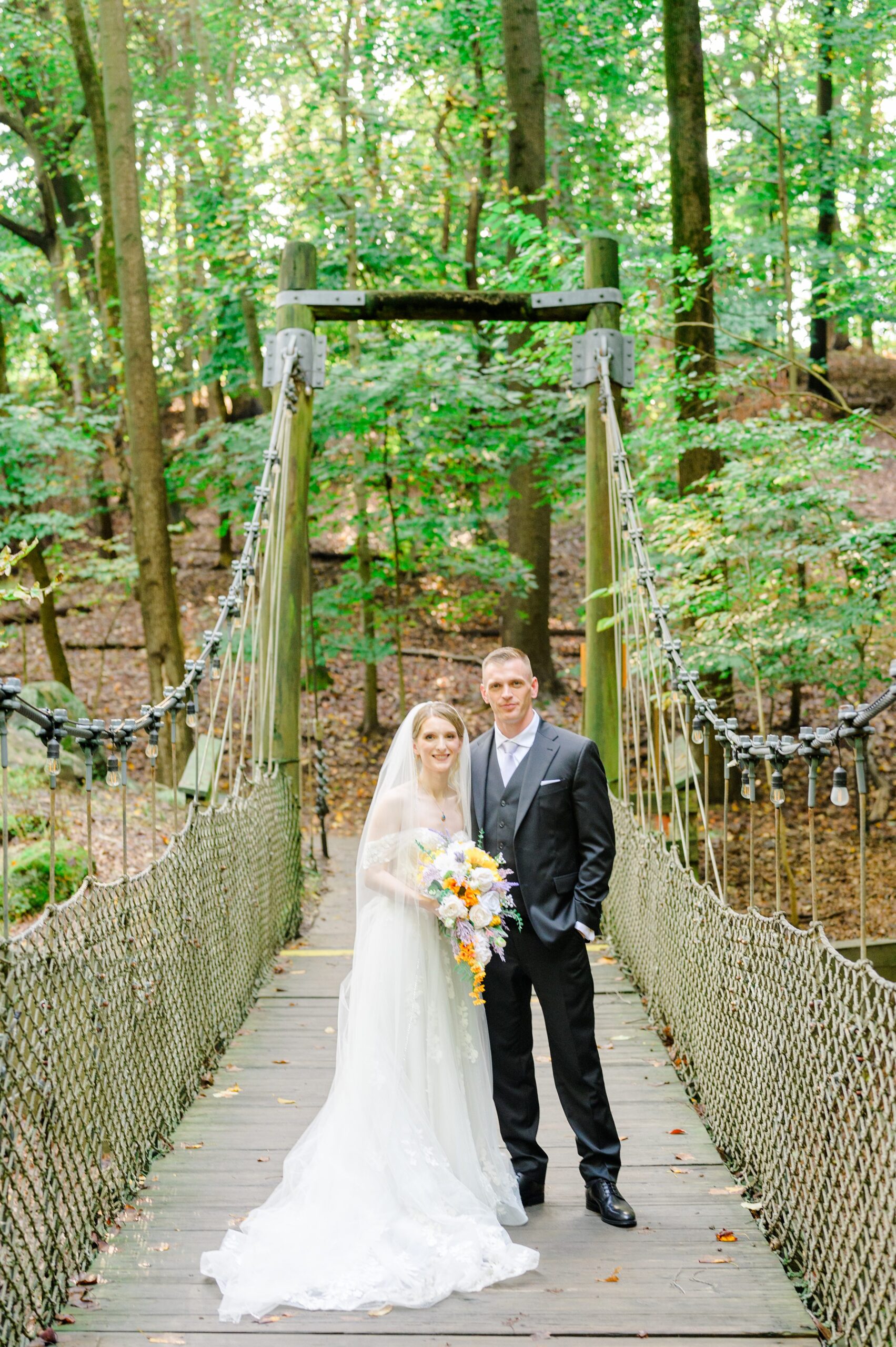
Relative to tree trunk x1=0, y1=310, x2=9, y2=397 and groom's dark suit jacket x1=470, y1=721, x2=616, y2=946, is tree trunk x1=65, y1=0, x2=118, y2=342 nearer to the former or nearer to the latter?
tree trunk x1=0, y1=310, x2=9, y2=397

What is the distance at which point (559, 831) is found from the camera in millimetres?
3008

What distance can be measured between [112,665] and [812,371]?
26.0 ft

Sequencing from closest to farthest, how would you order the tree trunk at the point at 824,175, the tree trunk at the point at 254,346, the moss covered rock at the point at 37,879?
1. the moss covered rock at the point at 37,879
2. the tree trunk at the point at 824,175
3. the tree trunk at the point at 254,346

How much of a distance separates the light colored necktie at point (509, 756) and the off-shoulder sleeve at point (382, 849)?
1.03 feet

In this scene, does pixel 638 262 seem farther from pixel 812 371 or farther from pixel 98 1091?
pixel 98 1091

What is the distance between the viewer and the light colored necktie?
3084 mm

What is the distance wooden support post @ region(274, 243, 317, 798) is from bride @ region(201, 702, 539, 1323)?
118 inches

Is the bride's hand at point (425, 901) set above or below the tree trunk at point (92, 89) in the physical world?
below

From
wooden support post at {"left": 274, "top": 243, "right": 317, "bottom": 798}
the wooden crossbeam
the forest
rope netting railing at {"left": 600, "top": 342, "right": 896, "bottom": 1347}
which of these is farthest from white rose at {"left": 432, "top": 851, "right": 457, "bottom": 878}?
the wooden crossbeam

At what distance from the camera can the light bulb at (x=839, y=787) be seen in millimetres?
2160

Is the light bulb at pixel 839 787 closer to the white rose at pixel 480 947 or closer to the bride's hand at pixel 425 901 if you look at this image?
the white rose at pixel 480 947

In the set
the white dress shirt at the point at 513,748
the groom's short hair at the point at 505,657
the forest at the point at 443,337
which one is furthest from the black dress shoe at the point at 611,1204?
the forest at the point at 443,337

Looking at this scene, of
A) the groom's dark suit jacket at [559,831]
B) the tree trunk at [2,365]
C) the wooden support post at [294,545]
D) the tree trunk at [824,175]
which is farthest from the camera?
the tree trunk at [2,365]

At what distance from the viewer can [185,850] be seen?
12.6 feet
